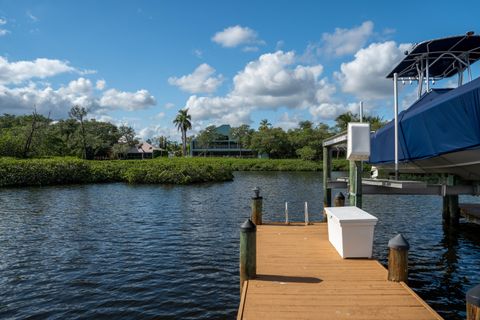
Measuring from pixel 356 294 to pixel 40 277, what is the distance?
8052 millimetres

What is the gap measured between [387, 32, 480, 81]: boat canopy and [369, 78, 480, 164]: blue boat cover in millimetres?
1323

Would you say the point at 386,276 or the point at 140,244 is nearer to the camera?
the point at 386,276

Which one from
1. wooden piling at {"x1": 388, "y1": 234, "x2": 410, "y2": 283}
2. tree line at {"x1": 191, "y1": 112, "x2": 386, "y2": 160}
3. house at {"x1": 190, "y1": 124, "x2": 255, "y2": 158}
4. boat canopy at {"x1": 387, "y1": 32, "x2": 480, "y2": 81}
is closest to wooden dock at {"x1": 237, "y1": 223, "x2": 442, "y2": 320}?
wooden piling at {"x1": 388, "y1": 234, "x2": 410, "y2": 283}

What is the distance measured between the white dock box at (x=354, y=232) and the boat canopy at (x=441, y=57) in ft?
20.5

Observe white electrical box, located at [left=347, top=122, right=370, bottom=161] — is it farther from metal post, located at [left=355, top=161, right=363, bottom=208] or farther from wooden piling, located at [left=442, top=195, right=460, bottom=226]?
wooden piling, located at [left=442, top=195, right=460, bottom=226]

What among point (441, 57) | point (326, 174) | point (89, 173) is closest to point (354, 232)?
point (326, 174)

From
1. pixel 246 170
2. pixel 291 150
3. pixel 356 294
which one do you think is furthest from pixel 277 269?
pixel 291 150

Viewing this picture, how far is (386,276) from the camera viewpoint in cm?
653

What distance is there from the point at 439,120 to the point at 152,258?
28.4 ft

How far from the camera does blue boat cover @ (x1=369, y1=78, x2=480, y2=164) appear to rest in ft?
24.8

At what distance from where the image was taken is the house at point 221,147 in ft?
354

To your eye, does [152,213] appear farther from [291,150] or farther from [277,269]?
[291,150]

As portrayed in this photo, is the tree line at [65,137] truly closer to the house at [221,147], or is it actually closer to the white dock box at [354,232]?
the house at [221,147]

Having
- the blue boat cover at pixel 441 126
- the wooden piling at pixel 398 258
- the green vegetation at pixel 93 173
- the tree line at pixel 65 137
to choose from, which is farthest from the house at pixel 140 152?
the wooden piling at pixel 398 258
